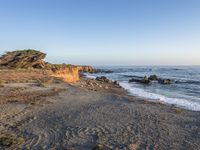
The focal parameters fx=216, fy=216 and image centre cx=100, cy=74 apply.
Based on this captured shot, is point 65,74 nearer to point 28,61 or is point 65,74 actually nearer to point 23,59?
point 28,61

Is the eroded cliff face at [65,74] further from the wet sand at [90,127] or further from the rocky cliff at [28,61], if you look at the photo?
the wet sand at [90,127]

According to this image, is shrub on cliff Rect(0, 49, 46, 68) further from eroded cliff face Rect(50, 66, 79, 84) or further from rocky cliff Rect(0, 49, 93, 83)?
eroded cliff face Rect(50, 66, 79, 84)

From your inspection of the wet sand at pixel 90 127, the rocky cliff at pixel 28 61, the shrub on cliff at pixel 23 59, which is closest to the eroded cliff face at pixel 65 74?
the rocky cliff at pixel 28 61

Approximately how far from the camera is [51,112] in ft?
36.3

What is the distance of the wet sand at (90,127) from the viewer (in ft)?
23.6

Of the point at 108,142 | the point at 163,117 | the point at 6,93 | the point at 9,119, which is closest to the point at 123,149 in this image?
the point at 108,142

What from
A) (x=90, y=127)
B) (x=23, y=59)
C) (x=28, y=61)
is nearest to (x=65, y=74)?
(x=28, y=61)

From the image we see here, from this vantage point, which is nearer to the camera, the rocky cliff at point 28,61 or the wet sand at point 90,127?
the wet sand at point 90,127

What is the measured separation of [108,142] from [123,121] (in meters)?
2.69

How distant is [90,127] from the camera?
8922 millimetres

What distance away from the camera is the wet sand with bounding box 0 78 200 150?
7.19 metres

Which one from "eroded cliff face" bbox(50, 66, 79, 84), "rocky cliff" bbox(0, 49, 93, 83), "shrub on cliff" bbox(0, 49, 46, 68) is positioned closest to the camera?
"eroded cliff face" bbox(50, 66, 79, 84)

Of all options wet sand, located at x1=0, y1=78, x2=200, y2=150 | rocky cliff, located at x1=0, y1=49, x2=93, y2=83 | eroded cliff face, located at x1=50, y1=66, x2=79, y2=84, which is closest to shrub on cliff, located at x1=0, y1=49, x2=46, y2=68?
rocky cliff, located at x1=0, y1=49, x2=93, y2=83

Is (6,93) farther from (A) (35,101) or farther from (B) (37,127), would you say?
(B) (37,127)
